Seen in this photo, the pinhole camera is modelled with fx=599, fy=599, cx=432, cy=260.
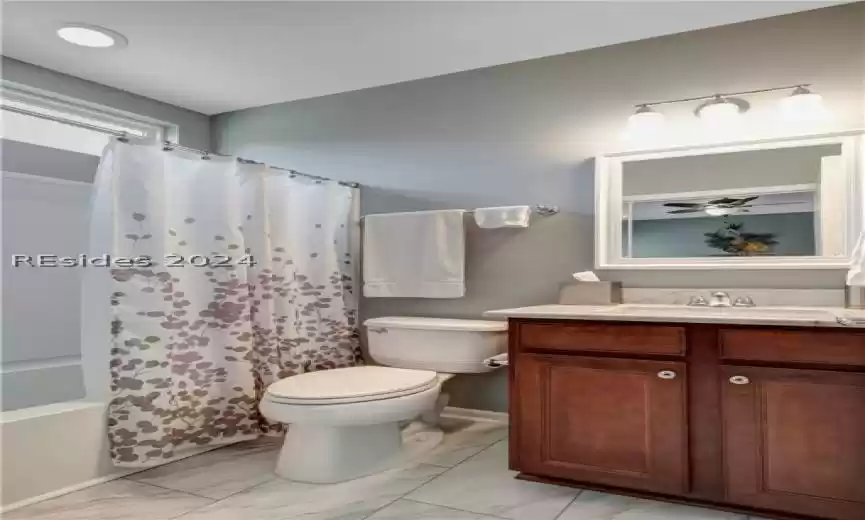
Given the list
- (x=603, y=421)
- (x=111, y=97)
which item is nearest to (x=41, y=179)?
Answer: (x=111, y=97)

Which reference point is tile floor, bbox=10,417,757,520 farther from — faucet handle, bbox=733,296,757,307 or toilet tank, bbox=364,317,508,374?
faucet handle, bbox=733,296,757,307

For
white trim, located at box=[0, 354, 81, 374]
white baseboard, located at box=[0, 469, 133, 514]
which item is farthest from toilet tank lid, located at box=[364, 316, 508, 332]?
white trim, located at box=[0, 354, 81, 374]

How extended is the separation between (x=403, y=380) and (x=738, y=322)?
119 centimetres

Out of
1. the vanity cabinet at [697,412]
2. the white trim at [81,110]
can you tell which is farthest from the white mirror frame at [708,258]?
the white trim at [81,110]

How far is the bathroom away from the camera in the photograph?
1.99 m

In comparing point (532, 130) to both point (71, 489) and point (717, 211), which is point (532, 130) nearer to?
point (717, 211)

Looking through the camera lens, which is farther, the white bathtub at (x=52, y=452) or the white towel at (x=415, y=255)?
the white towel at (x=415, y=255)

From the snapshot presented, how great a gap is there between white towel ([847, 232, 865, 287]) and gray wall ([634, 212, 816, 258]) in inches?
6.6

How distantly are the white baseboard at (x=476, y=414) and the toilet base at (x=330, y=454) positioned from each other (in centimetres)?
71

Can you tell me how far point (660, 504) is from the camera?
193 centimetres

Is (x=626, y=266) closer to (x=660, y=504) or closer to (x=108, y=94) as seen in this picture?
(x=660, y=504)

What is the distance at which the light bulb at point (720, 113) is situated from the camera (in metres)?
2.33

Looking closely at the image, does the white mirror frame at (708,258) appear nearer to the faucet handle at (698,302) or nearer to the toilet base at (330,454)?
the faucet handle at (698,302)

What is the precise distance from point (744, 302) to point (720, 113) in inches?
29.1
